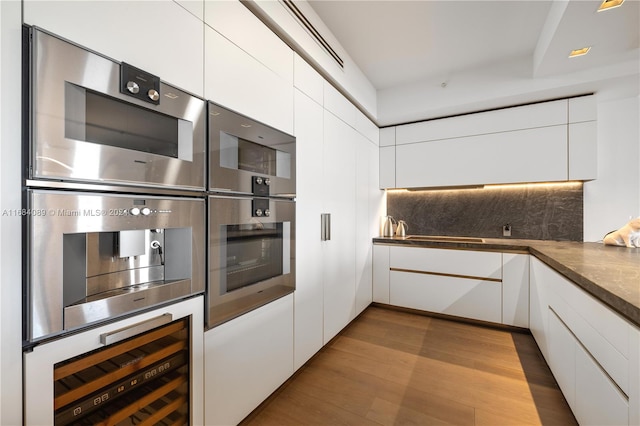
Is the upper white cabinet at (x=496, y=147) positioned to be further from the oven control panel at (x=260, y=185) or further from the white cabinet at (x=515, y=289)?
the oven control panel at (x=260, y=185)

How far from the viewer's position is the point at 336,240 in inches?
99.6

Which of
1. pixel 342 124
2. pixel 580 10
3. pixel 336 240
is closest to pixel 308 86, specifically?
pixel 342 124

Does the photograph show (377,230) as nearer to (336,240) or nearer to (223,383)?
(336,240)

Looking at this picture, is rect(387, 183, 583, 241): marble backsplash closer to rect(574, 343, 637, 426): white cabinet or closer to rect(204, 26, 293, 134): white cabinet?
rect(574, 343, 637, 426): white cabinet

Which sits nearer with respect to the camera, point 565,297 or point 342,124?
point 565,297

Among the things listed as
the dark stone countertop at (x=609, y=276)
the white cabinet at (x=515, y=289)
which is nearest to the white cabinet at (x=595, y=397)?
the dark stone countertop at (x=609, y=276)

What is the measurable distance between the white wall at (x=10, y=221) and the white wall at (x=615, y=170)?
4.30 m

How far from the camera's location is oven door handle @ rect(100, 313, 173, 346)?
924 mm

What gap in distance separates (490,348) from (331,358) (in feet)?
4.81

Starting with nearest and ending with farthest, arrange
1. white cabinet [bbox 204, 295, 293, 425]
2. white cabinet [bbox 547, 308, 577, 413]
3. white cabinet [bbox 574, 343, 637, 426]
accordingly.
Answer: white cabinet [bbox 574, 343, 637, 426] → white cabinet [bbox 204, 295, 293, 425] → white cabinet [bbox 547, 308, 577, 413]

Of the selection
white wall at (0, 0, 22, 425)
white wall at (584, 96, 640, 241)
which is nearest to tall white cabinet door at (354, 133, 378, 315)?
white wall at (584, 96, 640, 241)

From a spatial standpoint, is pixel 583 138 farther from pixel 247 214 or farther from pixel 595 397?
pixel 247 214

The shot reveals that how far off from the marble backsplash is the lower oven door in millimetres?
2467

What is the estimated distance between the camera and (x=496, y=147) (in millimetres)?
3107
